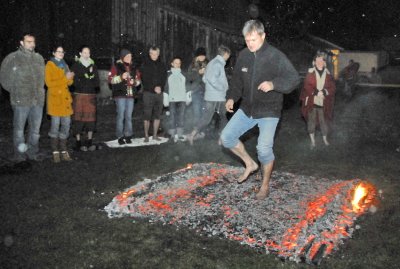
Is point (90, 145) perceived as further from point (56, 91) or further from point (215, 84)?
point (215, 84)

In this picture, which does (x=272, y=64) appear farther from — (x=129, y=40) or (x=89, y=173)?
(x=129, y=40)

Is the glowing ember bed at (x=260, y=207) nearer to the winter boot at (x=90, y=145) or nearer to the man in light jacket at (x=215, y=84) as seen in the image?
the winter boot at (x=90, y=145)

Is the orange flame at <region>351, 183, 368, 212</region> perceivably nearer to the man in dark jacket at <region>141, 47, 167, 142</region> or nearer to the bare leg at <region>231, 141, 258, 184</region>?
the bare leg at <region>231, 141, 258, 184</region>

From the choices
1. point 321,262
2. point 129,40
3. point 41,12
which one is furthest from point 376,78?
point 321,262

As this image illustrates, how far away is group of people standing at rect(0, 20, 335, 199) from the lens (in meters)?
5.93

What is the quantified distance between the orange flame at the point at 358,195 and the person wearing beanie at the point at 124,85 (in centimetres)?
543

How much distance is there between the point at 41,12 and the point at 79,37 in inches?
93.2

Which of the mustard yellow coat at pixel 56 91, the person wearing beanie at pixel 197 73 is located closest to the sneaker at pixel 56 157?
the mustard yellow coat at pixel 56 91

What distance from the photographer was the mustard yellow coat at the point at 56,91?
830 cm

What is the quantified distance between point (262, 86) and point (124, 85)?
192 inches

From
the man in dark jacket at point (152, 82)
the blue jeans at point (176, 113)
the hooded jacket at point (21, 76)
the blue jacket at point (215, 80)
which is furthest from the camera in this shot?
the blue jeans at point (176, 113)

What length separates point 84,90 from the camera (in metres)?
9.09

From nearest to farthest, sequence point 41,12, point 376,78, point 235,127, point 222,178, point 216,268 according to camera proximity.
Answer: point 216,268 < point 235,127 < point 222,178 < point 41,12 < point 376,78

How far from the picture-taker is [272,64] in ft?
19.2
